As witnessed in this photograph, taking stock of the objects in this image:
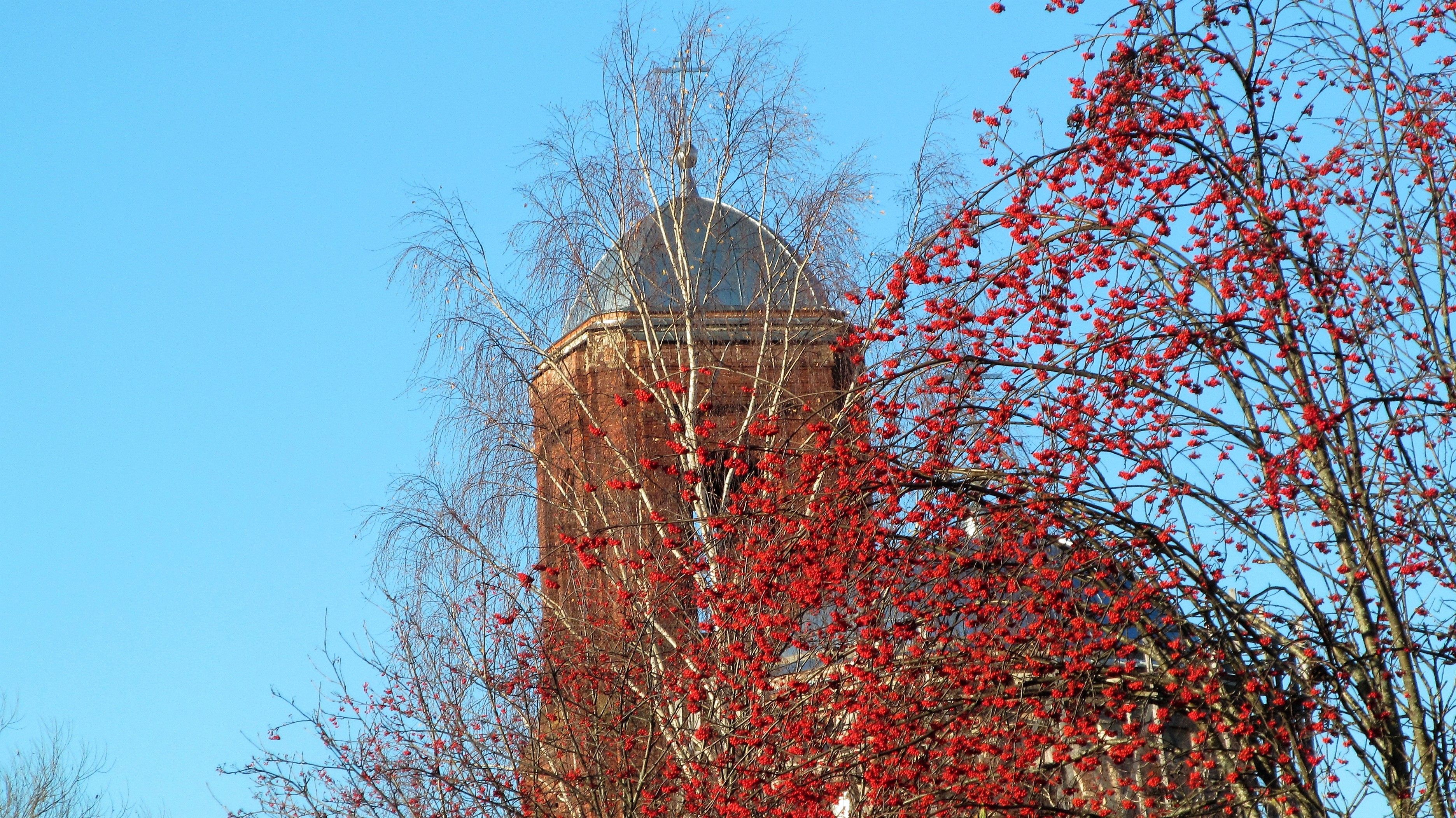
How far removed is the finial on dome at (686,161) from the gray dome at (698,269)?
14 cm

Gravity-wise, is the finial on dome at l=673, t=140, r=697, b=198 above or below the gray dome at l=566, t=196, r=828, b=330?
above

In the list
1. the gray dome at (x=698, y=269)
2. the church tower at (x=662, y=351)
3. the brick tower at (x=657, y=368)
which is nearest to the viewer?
the brick tower at (x=657, y=368)

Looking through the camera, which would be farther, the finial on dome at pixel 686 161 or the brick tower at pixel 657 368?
the finial on dome at pixel 686 161

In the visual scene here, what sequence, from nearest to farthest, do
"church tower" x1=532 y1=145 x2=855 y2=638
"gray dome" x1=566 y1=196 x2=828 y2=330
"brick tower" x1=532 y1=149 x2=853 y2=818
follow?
"brick tower" x1=532 y1=149 x2=853 y2=818
"church tower" x1=532 y1=145 x2=855 y2=638
"gray dome" x1=566 y1=196 x2=828 y2=330

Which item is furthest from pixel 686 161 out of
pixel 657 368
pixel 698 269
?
pixel 657 368

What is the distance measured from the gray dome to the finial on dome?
14cm

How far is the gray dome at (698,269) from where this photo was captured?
1527cm

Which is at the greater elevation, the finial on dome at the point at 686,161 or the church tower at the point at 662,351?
the finial on dome at the point at 686,161

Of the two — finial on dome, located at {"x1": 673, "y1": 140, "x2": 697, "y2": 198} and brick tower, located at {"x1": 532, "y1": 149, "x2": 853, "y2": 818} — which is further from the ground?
finial on dome, located at {"x1": 673, "y1": 140, "x2": 697, "y2": 198}

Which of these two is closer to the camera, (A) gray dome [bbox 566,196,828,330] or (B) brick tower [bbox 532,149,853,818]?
(B) brick tower [bbox 532,149,853,818]

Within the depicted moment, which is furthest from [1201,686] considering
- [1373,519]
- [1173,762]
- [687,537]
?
[1173,762]

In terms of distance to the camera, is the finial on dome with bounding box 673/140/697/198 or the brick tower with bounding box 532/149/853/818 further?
the finial on dome with bounding box 673/140/697/198

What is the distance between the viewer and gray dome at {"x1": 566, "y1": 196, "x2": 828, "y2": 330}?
15.3 metres

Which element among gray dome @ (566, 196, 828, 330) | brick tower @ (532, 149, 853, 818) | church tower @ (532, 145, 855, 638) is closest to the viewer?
brick tower @ (532, 149, 853, 818)
